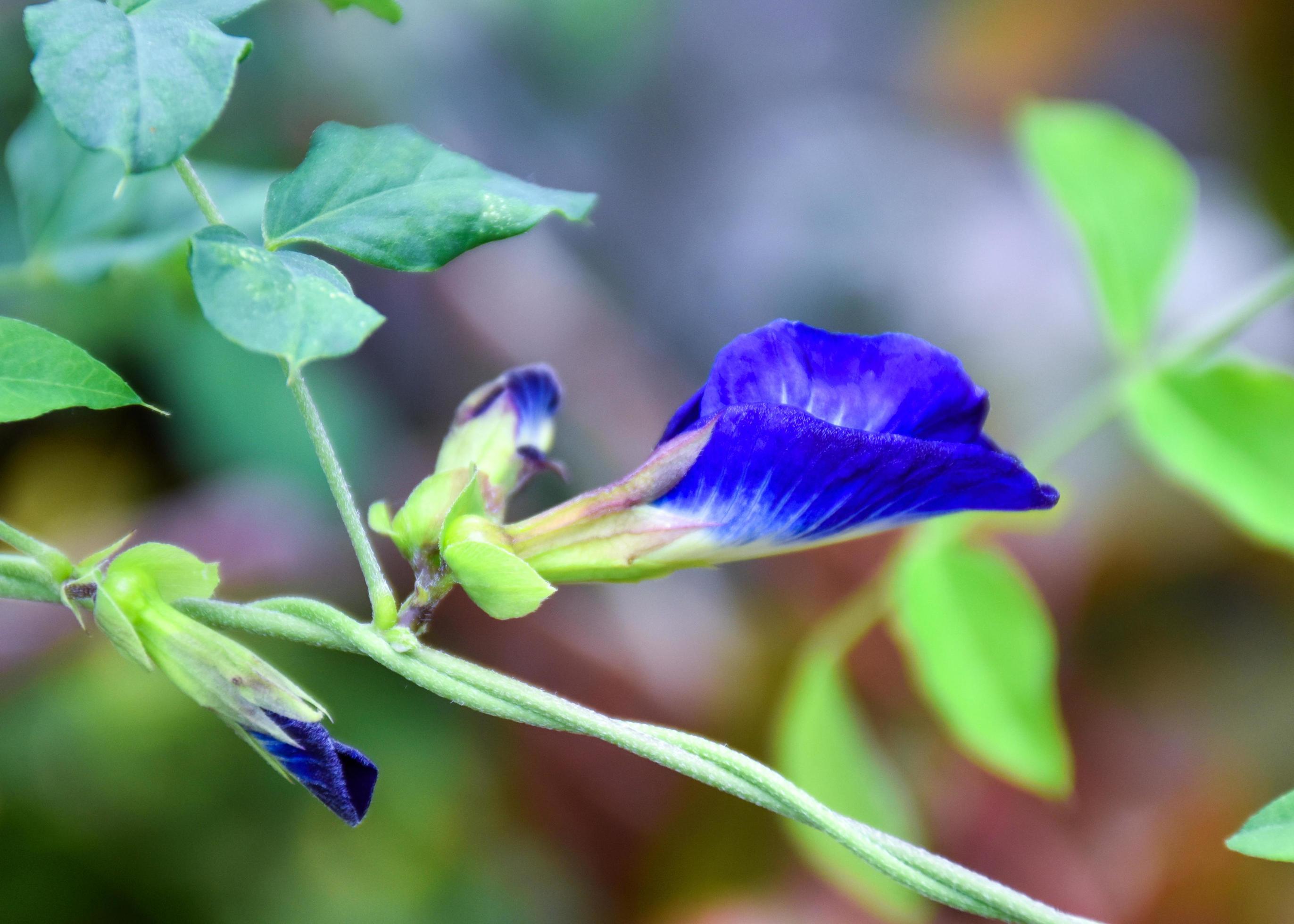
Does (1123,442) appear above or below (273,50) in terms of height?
above

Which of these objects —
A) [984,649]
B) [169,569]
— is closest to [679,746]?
[169,569]

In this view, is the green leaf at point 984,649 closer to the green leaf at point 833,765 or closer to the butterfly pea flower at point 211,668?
the green leaf at point 833,765

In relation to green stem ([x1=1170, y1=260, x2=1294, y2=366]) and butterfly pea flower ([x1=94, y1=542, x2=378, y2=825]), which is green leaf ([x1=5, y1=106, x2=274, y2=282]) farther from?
green stem ([x1=1170, y1=260, x2=1294, y2=366])

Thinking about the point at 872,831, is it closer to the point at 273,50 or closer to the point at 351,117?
the point at 273,50

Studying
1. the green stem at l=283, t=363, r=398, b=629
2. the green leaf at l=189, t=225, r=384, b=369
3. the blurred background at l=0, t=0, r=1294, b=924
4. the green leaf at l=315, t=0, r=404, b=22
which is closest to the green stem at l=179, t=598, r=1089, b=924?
the green stem at l=283, t=363, r=398, b=629

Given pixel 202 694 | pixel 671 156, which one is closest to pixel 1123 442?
pixel 671 156

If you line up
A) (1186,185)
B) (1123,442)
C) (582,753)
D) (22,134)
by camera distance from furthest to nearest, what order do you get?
(1123,442), (582,753), (1186,185), (22,134)
